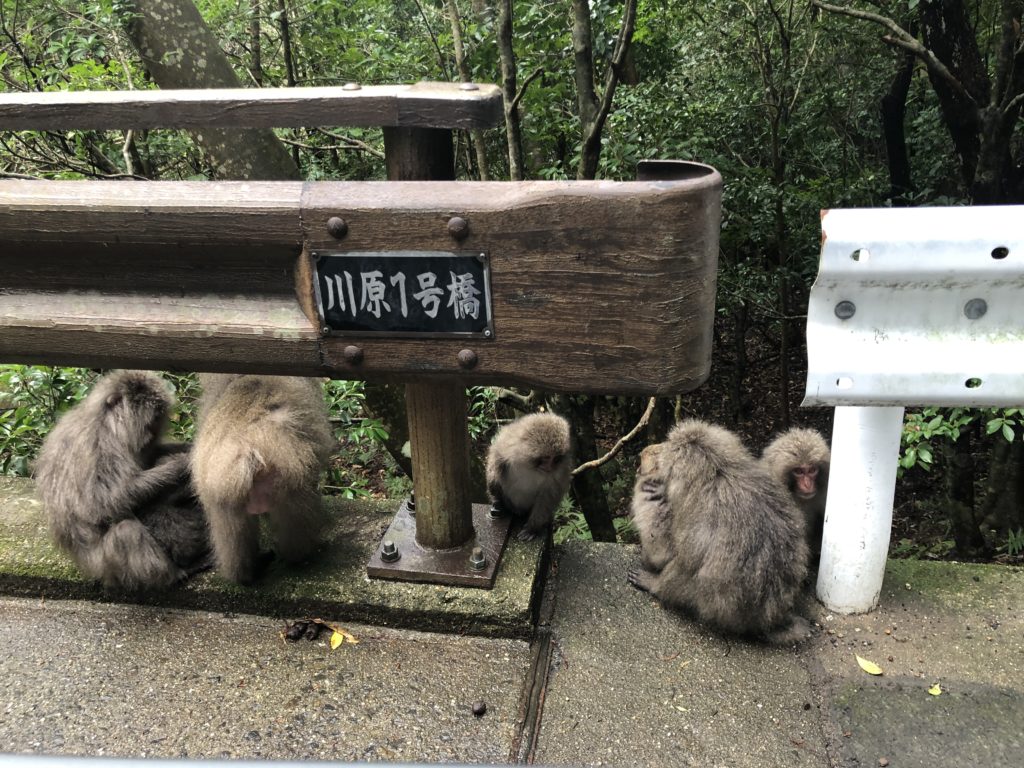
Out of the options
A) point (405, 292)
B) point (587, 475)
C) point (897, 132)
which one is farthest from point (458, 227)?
point (897, 132)

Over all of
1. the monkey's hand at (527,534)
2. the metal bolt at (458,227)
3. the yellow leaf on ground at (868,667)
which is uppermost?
the metal bolt at (458,227)

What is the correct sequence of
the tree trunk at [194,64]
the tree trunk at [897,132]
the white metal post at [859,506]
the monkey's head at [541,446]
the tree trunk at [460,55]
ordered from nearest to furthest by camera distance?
1. the white metal post at [859,506]
2. the monkey's head at [541,446]
3. the tree trunk at [194,64]
4. the tree trunk at [460,55]
5. the tree trunk at [897,132]

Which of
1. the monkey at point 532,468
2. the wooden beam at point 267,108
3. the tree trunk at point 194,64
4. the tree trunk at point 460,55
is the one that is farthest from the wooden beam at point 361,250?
the tree trunk at point 460,55

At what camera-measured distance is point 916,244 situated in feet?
7.07

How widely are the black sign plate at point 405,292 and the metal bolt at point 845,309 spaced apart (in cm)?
109

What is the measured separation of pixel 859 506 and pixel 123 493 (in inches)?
113

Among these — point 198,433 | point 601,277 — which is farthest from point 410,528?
point 601,277

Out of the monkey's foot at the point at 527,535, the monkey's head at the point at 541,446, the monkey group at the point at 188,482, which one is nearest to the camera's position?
the monkey group at the point at 188,482

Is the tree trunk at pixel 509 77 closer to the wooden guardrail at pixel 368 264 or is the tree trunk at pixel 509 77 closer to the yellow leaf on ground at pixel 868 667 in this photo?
the wooden guardrail at pixel 368 264

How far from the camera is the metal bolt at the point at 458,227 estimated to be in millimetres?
2061

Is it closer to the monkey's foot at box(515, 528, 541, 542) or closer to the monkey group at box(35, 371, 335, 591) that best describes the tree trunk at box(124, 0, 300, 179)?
the monkey group at box(35, 371, 335, 591)

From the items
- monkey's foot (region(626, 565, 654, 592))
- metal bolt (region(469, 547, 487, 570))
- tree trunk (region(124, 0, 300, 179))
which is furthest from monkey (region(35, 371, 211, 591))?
monkey's foot (region(626, 565, 654, 592))

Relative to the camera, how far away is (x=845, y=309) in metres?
2.30

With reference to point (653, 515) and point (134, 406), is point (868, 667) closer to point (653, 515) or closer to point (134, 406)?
point (653, 515)
